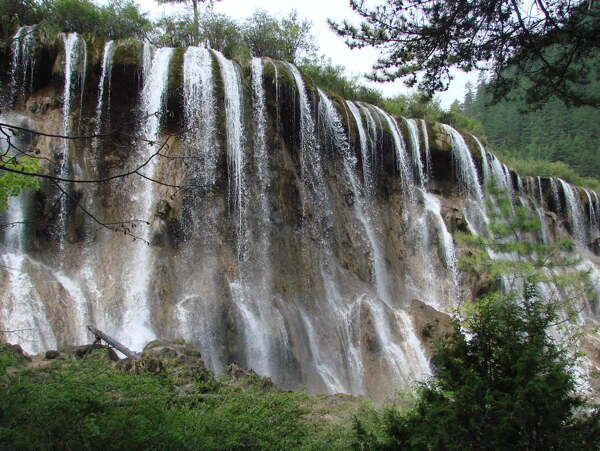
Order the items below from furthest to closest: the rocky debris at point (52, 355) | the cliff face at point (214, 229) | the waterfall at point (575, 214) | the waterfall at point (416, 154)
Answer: the waterfall at point (575, 214) < the waterfall at point (416, 154) < the cliff face at point (214, 229) < the rocky debris at point (52, 355)

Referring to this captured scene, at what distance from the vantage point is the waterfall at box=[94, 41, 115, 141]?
12.4m

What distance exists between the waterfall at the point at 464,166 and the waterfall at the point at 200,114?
A: 38.8ft

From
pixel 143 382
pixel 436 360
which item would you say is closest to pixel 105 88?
pixel 143 382

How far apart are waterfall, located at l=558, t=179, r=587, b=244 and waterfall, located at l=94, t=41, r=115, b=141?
24962mm

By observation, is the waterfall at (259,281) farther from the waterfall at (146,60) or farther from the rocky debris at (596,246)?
the rocky debris at (596,246)

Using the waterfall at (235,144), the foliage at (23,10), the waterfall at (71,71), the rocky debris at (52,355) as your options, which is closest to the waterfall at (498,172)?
the waterfall at (235,144)

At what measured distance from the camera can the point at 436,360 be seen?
140 inches

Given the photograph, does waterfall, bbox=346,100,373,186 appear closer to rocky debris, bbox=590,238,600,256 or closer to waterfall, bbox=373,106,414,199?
waterfall, bbox=373,106,414,199

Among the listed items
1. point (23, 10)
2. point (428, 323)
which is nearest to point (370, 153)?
point (428, 323)

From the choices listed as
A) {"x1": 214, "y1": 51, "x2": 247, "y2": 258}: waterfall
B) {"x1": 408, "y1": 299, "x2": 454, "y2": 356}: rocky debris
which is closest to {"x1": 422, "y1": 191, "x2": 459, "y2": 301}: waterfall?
{"x1": 408, "y1": 299, "x2": 454, "y2": 356}: rocky debris

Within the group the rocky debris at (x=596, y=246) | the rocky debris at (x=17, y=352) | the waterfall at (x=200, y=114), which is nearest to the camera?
the rocky debris at (x=17, y=352)

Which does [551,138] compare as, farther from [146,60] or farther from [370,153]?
[146,60]

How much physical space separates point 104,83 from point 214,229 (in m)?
5.28

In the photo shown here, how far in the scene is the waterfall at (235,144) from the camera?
12258 millimetres
